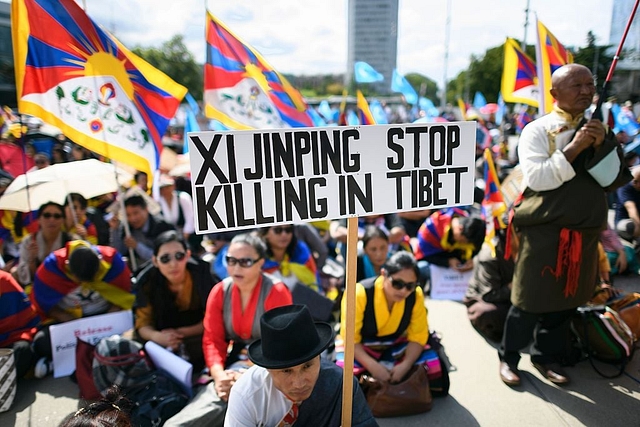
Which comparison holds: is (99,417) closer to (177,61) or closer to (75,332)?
(75,332)

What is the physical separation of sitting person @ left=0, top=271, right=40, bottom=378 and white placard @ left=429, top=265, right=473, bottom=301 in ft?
11.6

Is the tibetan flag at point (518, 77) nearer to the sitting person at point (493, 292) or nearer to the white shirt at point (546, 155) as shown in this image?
the sitting person at point (493, 292)

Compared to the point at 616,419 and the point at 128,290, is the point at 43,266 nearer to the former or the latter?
the point at 128,290

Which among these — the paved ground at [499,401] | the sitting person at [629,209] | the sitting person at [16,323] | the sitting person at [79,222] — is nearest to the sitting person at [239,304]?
the paved ground at [499,401]

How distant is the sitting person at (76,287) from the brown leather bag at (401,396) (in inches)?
87.8

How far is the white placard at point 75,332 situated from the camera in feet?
10.8

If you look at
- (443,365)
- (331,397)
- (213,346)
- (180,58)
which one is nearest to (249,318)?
(213,346)

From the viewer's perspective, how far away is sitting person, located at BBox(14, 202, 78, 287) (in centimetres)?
400

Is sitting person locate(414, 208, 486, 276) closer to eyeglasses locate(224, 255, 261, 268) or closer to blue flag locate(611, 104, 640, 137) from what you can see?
eyeglasses locate(224, 255, 261, 268)

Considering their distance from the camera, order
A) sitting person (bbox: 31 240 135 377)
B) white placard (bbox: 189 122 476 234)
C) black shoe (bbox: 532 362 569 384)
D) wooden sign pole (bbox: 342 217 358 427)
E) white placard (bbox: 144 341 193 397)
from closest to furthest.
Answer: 1. white placard (bbox: 189 122 476 234)
2. wooden sign pole (bbox: 342 217 358 427)
3. white placard (bbox: 144 341 193 397)
4. black shoe (bbox: 532 362 569 384)
5. sitting person (bbox: 31 240 135 377)

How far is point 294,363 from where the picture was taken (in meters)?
1.75

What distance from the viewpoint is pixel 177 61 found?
143ft

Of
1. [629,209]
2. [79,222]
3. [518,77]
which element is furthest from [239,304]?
[518,77]

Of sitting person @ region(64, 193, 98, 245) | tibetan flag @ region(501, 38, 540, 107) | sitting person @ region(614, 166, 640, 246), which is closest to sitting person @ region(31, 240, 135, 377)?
sitting person @ region(64, 193, 98, 245)
